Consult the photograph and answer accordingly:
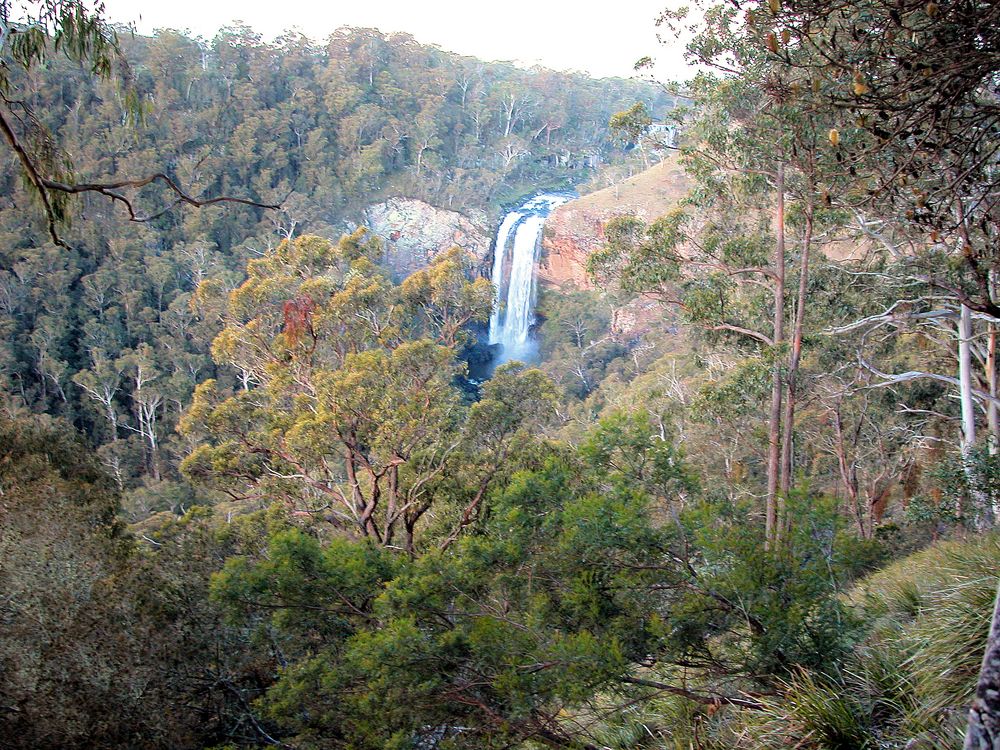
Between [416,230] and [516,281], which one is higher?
[416,230]

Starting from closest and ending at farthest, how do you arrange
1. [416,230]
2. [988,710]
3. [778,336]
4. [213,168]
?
1. [988,710]
2. [778,336]
3. [213,168]
4. [416,230]

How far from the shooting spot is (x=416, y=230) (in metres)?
43.2

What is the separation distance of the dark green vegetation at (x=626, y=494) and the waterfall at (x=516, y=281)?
1433 centimetres

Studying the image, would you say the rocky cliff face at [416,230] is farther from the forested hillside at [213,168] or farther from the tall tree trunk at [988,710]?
the tall tree trunk at [988,710]

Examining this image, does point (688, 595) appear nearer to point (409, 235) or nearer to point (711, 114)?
point (711, 114)

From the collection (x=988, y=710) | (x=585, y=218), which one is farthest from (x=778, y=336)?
(x=585, y=218)

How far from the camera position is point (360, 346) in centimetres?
1037

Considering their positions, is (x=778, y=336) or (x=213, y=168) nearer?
(x=778, y=336)

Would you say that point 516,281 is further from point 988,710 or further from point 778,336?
point 988,710

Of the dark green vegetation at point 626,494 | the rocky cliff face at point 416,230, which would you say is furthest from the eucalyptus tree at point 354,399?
the rocky cliff face at point 416,230

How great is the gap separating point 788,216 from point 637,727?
667cm

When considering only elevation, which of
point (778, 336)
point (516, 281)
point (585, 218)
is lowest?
point (516, 281)

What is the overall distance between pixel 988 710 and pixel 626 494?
241 centimetres

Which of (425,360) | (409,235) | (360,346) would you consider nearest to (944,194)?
(425,360)
